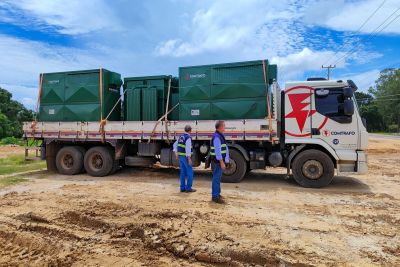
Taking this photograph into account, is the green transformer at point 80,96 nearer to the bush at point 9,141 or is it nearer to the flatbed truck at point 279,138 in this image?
the flatbed truck at point 279,138

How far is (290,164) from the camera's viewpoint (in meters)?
9.26

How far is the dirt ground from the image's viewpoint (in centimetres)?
420

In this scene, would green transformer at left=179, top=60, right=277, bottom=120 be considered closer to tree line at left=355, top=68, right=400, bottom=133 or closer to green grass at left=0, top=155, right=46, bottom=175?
green grass at left=0, top=155, right=46, bottom=175

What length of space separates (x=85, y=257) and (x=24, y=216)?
7.91 ft

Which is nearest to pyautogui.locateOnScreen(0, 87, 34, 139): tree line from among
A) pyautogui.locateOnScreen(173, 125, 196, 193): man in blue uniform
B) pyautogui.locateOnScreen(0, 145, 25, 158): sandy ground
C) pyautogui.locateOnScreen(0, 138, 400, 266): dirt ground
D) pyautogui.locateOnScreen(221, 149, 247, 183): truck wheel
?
pyautogui.locateOnScreen(0, 145, 25, 158): sandy ground

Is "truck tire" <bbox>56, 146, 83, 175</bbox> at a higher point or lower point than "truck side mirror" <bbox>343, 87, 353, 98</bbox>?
lower

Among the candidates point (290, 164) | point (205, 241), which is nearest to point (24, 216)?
point (205, 241)

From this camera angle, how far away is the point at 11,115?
37750 mm

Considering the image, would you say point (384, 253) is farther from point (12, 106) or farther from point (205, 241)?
point (12, 106)

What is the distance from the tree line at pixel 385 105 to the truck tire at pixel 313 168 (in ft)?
203

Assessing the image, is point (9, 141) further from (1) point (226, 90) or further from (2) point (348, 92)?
(2) point (348, 92)

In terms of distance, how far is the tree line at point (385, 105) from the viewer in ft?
218

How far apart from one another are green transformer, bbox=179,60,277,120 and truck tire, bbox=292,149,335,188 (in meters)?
1.65

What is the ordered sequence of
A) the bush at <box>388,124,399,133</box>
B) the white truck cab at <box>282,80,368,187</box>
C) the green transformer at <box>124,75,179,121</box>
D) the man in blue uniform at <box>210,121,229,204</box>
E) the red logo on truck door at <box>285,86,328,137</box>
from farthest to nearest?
the bush at <box>388,124,399,133</box> < the green transformer at <box>124,75,179,121</box> < the red logo on truck door at <box>285,86,328,137</box> < the white truck cab at <box>282,80,368,187</box> < the man in blue uniform at <box>210,121,229,204</box>
